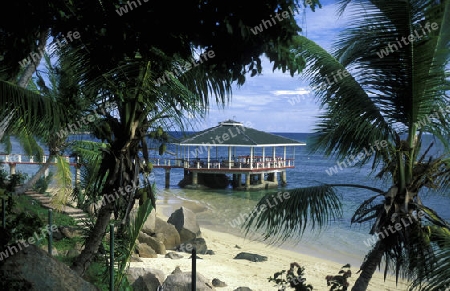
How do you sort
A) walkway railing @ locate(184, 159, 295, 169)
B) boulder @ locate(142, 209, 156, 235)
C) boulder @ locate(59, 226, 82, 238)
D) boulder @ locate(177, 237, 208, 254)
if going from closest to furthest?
boulder @ locate(59, 226, 82, 238) < boulder @ locate(142, 209, 156, 235) < boulder @ locate(177, 237, 208, 254) < walkway railing @ locate(184, 159, 295, 169)

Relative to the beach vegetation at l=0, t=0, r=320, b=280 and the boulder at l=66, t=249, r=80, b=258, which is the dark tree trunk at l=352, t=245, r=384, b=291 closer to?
the beach vegetation at l=0, t=0, r=320, b=280

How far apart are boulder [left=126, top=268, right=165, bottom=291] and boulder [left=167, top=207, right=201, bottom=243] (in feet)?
23.7

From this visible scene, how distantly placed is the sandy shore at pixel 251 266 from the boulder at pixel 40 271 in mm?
6576

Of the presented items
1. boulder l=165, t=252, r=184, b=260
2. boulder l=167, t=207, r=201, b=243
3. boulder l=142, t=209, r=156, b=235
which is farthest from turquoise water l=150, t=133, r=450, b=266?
boulder l=142, t=209, r=156, b=235

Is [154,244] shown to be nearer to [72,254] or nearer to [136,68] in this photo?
[72,254]

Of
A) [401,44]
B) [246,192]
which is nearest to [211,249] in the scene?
[401,44]

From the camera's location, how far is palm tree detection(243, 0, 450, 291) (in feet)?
14.3

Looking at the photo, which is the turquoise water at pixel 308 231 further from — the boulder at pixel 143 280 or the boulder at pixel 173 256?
the boulder at pixel 173 256

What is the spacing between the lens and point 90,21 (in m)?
3.40

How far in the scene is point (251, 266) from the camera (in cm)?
1359

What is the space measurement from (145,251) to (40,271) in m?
8.50

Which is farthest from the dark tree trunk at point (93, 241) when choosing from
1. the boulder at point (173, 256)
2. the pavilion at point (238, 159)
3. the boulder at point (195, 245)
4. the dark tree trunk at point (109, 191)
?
the pavilion at point (238, 159)

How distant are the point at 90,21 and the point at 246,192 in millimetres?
34666

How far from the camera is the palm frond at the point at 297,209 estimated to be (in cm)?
469
